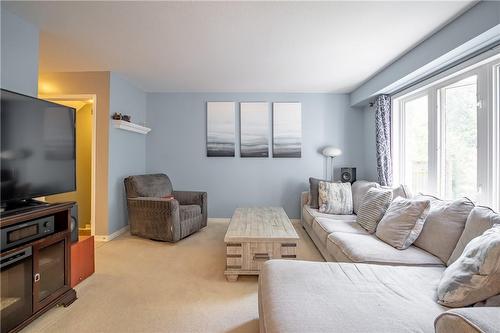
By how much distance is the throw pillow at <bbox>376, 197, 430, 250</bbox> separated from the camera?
2016mm

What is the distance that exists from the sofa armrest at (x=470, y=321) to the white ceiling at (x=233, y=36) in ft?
6.86

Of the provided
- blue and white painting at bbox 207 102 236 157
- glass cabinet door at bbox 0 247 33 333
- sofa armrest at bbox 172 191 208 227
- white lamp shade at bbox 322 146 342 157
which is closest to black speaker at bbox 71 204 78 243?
glass cabinet door at bbox 0 247 33 333

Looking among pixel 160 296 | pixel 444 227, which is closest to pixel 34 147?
pixel 160 296

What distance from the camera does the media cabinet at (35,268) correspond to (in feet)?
4.92

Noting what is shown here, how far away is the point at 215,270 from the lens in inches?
98.2

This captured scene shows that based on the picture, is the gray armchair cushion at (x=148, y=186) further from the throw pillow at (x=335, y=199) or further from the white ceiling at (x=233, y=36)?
the throw pillow at (x=335, y=199)

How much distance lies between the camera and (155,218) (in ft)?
10.8

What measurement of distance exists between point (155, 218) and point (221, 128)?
2.00m

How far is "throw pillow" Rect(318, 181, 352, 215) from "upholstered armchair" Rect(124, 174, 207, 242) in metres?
1.96

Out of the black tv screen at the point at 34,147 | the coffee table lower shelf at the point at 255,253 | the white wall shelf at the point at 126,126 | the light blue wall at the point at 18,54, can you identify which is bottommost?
the coffee table lower shelf at the point at 255,253

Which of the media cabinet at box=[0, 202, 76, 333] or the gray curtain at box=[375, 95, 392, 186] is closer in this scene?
the media cabinet at box=[0, 202, 76, 333]

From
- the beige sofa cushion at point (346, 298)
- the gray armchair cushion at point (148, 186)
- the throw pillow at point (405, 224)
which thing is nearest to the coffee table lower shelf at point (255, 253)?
→ the beige sofa cushion at point (346, 298)

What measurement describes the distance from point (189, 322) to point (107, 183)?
8.28 feet

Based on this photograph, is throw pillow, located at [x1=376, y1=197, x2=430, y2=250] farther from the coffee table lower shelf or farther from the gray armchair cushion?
the gray armchair cushion
